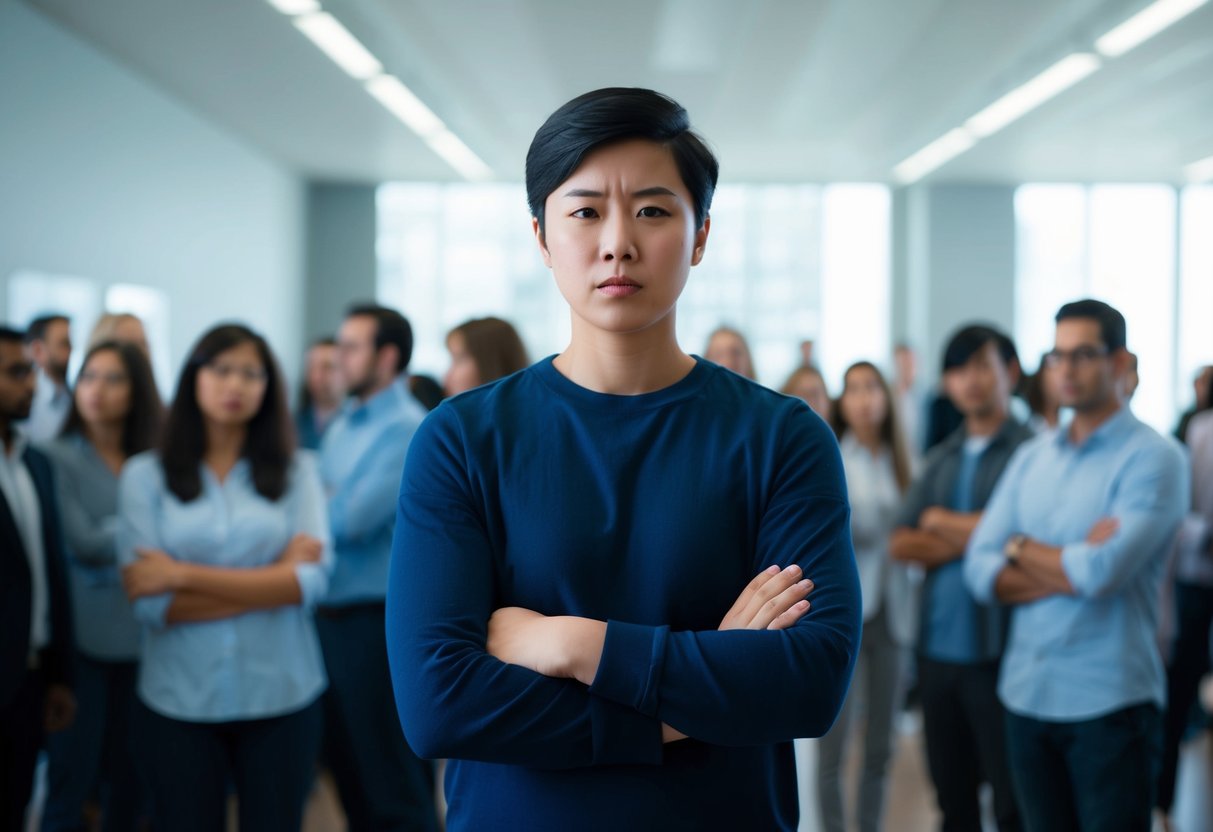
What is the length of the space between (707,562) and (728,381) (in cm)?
26

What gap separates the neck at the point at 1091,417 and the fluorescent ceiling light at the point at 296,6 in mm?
4679

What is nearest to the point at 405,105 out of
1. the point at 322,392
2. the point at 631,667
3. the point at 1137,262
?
the point at 322,392

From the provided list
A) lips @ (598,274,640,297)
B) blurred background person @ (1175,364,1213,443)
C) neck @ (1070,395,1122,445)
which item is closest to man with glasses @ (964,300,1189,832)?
neck @ (1070,395,1122,445)

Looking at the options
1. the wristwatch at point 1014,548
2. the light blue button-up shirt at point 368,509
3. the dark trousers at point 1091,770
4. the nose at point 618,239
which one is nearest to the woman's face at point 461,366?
the light blue button-up shirt at point 368,509

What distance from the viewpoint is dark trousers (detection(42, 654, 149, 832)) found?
350 cm

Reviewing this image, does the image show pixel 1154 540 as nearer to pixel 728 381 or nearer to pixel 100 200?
pixel 728 381

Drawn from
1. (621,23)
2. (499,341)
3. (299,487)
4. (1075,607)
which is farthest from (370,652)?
(621,23)

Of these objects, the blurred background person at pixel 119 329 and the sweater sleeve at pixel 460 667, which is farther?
the blurred background person at pixel 119 329

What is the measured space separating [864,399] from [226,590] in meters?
2.30

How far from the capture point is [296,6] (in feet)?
19.4

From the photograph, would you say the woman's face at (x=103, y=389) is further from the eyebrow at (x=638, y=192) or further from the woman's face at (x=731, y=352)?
the eyebrow at (x=638, y=192)

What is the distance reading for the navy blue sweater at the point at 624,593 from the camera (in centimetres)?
133

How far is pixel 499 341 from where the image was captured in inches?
136

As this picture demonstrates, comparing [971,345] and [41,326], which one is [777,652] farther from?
[41,326]
